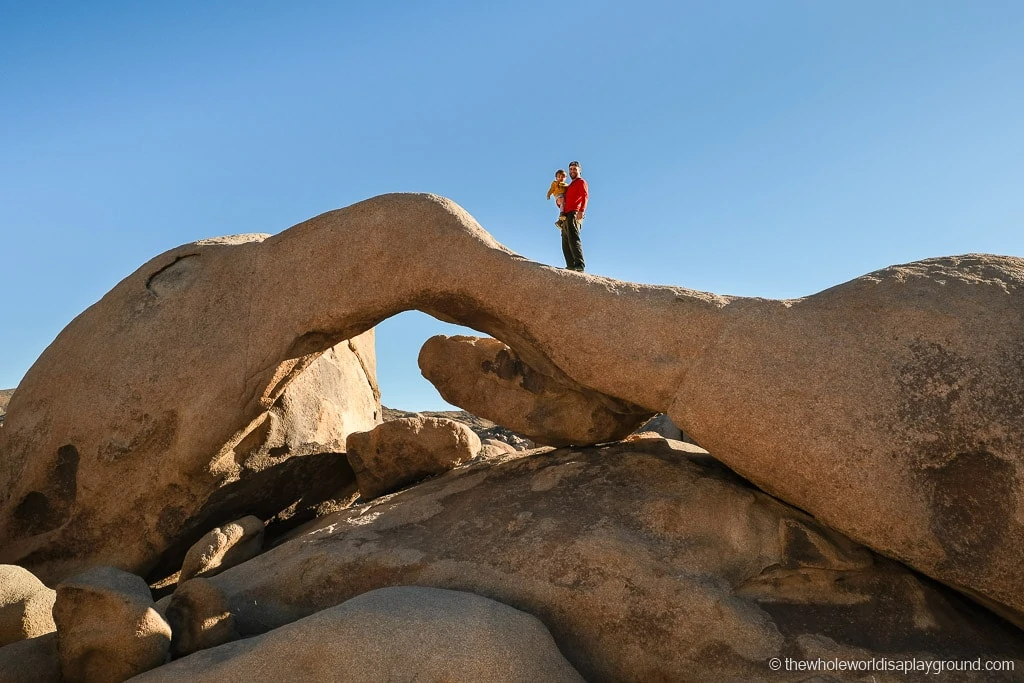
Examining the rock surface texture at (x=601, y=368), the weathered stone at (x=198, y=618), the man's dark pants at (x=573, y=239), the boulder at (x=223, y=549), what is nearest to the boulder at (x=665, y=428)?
the man's dark pants at (x=573, y=239)

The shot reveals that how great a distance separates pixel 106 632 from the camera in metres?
4.45

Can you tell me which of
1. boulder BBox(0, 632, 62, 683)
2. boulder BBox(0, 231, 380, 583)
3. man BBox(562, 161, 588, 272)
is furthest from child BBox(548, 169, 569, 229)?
boulder BBox(0, 632, 62, 683)

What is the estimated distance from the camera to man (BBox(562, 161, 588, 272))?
7516mm

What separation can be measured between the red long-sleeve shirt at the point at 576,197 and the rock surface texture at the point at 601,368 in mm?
1500

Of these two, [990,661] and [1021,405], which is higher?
[1021,405]

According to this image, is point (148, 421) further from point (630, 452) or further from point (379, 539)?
point (630, 452)

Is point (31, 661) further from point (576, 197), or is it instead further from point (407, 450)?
point (576, 197)

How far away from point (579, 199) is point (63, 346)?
4.07 m

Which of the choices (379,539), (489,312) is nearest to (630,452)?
(489,312)

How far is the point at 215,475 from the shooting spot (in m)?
6.45

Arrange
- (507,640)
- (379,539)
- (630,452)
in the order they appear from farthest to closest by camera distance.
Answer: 1. (630,452)
2. (379,539)
3. (507,640)

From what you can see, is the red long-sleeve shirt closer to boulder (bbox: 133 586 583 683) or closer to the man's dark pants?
the man's dark pants

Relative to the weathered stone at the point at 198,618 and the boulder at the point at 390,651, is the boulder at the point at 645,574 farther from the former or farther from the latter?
the boulder at the point at 390,651

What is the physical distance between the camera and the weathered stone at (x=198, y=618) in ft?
15.7
